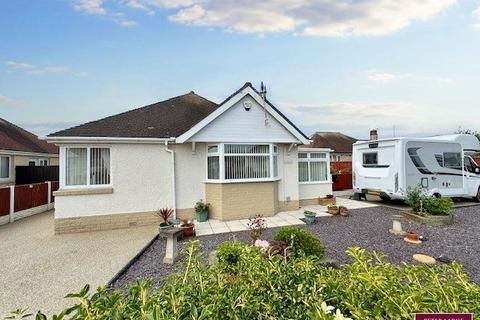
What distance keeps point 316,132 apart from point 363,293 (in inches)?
1529

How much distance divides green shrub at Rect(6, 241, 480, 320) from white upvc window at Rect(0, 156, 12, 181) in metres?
19.2

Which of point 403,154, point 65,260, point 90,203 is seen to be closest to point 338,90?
point 403,154

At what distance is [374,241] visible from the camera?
7465mm

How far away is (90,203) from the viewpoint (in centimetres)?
939

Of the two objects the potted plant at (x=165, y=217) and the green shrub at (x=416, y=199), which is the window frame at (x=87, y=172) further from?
the green shrub at (x=416, y=199)

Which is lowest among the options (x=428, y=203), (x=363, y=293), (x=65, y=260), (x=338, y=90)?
(x=65, y=260)

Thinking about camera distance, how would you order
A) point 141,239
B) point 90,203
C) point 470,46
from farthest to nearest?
point 470,46 < point 90,203 < point 141,239

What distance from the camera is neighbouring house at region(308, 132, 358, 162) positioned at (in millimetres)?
33878

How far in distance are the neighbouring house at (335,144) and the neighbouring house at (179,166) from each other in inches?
882

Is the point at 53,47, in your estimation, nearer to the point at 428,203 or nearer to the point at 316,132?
the point at 428,203

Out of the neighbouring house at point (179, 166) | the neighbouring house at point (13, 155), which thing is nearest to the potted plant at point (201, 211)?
the neighbouring house at point (179, 166)

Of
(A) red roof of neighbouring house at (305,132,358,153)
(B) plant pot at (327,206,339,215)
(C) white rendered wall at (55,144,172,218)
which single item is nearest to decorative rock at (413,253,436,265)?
(B) plant pot at (327,206,339,215)

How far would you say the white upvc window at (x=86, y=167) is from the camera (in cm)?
941

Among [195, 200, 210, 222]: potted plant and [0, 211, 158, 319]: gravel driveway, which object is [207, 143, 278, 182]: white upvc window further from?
[0, 211, 158, 319]: gravel driveway
